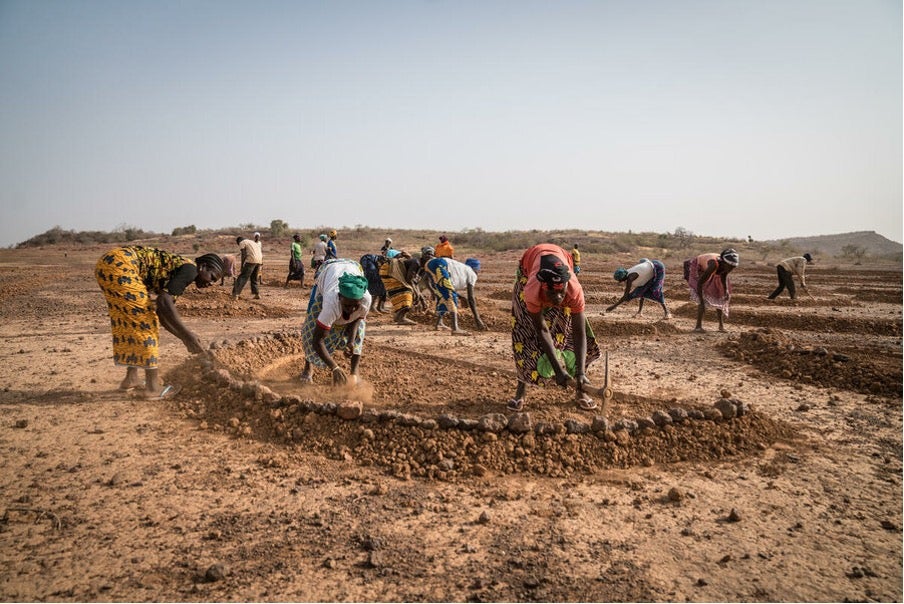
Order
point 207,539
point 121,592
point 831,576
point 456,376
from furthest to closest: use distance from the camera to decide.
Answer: point 456,376 < point 207,539 < point 831,576 < point 121,592

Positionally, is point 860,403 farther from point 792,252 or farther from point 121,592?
point 792,252

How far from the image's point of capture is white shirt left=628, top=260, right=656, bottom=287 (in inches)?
424

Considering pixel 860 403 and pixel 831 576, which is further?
pixel 860 403

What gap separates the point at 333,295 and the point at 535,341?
72.6 inches

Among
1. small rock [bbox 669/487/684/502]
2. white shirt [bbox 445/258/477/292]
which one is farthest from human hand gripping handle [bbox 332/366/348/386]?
white shirt [bbox 445/258/477/292]

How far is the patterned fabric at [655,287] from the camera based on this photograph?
10.9 meters

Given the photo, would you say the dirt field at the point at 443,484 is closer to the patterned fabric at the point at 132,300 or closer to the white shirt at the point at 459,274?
the patterned fabric at the point at 132,300

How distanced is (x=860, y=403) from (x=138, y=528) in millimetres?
6514

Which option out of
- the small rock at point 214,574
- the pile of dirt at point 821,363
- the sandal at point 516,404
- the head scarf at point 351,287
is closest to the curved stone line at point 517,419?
the sandal at point 516,404

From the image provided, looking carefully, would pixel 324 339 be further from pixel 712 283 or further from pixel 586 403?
pixel 712 283

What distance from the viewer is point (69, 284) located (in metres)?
15.8

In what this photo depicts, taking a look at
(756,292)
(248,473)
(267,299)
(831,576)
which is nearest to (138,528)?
(248,473)

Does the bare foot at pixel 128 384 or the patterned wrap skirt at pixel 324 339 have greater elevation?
the patterned wrap skirt at pixel 324 339

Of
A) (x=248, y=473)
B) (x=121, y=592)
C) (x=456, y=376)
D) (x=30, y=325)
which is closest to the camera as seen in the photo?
(x=121, y=592)
